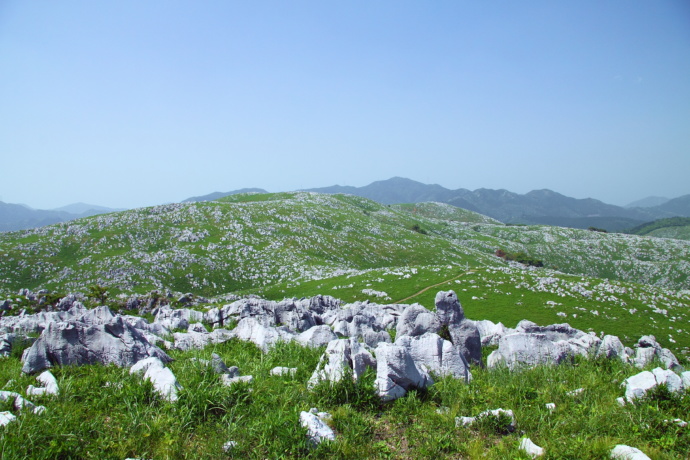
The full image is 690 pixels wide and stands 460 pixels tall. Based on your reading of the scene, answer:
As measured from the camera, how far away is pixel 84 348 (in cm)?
1087

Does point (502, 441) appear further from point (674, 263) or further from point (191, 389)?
point (674, 263)

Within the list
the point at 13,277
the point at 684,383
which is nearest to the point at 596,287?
the point at 684,383

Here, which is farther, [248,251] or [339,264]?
[339,264]

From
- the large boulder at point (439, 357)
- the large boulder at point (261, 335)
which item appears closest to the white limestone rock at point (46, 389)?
the large boulder at point (261, 335)

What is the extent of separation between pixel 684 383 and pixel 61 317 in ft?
103

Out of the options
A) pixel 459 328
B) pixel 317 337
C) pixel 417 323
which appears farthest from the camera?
pixel 417 323

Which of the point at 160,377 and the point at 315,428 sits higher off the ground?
the point at 160,377

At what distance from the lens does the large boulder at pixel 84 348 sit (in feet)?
33.0

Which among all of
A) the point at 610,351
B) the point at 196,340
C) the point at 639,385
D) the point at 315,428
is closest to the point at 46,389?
the point at 196,340

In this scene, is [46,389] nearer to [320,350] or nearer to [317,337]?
[320,350]

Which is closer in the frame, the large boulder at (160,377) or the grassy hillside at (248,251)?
the large boulder at (160,377)

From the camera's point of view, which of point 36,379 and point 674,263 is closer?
point 36,379

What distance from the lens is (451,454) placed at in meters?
6.43

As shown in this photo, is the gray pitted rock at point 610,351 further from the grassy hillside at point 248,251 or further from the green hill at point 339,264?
the grassy hillside at point 248,251
